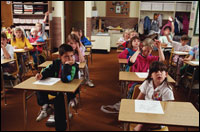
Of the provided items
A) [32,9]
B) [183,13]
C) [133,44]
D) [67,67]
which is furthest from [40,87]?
[183,13]

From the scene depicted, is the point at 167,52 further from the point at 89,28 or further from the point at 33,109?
the point at 33,109

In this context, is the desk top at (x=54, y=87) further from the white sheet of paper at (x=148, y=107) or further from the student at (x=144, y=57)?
the student at (x=144, y=57)

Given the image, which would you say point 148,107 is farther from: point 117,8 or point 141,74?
point 117,8

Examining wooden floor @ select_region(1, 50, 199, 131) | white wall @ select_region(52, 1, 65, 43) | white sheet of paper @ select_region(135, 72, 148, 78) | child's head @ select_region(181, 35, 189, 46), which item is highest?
white wall @ select_region(52, 1, 65, 43)

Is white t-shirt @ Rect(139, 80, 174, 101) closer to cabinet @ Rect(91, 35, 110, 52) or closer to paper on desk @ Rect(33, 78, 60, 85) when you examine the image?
paper on desk @ Rect(33, 78, 60, 85)

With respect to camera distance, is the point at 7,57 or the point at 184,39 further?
the point at 184,39

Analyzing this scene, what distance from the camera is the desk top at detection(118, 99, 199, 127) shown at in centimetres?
133

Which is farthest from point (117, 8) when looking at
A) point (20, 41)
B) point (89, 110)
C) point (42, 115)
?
point (42, 115)

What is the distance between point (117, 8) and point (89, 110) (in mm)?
6718

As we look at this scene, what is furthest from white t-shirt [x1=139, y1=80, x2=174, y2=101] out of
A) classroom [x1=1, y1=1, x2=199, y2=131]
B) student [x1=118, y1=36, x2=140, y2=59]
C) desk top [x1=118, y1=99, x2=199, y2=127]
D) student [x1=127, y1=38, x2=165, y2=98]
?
student [x1=118, y1=36, x2=140, y2=59]

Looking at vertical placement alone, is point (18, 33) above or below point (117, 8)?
below

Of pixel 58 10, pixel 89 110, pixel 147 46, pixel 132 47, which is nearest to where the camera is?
pixel 147 46

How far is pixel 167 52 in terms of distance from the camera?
6855 mm

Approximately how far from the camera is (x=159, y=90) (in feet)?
5.97
